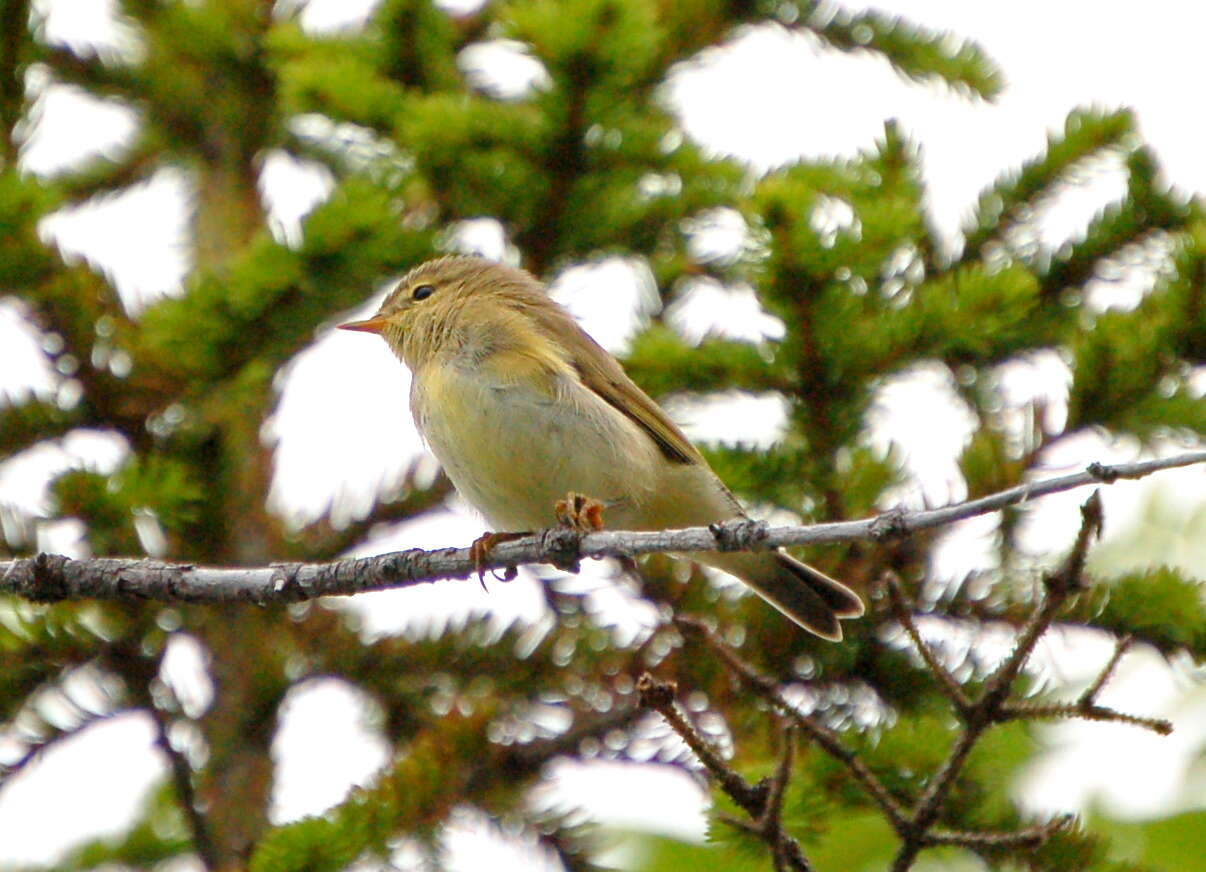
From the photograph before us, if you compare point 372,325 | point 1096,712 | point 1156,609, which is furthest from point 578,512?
point 372,325

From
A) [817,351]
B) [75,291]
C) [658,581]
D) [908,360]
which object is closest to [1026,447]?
[908,360]

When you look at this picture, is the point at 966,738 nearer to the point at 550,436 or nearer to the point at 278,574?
→ the point at 278,574

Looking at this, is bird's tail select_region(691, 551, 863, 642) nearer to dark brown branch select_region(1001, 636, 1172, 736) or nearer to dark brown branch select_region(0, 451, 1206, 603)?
dark brown branch select_region(0, 451, 1206, 603)

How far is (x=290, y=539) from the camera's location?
142 inches

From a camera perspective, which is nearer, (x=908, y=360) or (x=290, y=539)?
(x=908, y=360)

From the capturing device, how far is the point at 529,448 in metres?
3.64

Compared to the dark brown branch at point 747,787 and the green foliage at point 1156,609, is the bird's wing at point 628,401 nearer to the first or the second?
the green foliage at point 1156,609

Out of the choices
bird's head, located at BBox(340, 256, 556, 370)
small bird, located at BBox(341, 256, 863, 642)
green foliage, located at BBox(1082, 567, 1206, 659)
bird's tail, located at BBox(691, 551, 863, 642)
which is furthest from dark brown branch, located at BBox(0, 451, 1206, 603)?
bird's head, located at BBox(340, 256, 556, 370)

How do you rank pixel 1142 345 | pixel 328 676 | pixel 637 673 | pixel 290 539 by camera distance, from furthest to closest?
pixel 290 539 < pixel 328 676 < pixel 637 673 < pixel 1142 345

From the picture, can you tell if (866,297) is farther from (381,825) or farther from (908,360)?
(381,825)

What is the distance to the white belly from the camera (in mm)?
3596

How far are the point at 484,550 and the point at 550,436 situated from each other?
1.05m

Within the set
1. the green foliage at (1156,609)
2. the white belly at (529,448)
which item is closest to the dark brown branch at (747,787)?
the green foliage at (1156,609)

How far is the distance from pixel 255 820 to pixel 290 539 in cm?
69
